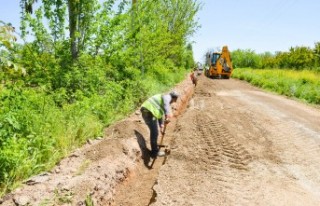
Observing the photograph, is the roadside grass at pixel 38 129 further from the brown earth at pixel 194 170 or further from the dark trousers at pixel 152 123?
the dark trousers at pixel 152 123

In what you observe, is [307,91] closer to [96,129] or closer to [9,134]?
[96,129]

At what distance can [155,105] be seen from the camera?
311 inches

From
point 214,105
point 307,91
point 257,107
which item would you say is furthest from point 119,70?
point 307,91

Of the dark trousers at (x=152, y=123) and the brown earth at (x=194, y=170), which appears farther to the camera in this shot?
the dark trousers at (x=152, y=123)

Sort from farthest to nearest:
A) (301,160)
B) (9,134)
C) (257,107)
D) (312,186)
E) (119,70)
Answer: (257,107)
(119,70)
(301,160)
(312,186)
(9,134)

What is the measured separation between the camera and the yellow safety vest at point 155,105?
25.6 ft

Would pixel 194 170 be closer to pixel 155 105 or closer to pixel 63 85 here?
pixel 155 105

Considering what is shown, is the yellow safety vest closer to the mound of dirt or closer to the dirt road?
the mound of dirt

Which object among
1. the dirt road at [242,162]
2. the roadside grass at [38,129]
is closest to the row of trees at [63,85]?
the roadside grass at [38,129]

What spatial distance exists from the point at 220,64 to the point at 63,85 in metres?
21.9

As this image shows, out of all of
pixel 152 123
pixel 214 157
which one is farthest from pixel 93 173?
pixel 214 157

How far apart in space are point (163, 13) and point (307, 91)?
1168 centimetres

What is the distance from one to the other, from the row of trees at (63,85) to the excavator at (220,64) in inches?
603

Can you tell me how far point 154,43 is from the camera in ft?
55.3
